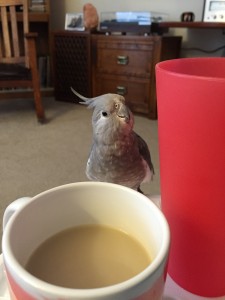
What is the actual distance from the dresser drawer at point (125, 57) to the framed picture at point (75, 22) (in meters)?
0.30

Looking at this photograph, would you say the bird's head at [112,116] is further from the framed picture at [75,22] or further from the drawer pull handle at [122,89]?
the framed picture at [75,22]

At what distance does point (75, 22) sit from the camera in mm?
2205

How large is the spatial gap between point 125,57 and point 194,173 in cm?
180

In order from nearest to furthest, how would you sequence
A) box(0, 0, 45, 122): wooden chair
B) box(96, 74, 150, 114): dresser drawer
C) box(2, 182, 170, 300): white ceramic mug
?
box(2, 182, 170, 300): white ceramic mug
box(0, 0, 45, 122): wooden chair
box(96, 74, 150, 114): dresser drawer

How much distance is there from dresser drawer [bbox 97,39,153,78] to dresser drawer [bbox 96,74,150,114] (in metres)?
0.04

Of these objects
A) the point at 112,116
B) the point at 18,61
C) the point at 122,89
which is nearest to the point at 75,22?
the point at 18,61

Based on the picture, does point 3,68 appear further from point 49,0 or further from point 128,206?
point 128,206

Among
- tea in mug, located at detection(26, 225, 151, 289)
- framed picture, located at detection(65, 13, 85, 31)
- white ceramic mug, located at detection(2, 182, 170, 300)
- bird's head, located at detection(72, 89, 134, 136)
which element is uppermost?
framed picture, located at detection(65, 13, 85, 31)

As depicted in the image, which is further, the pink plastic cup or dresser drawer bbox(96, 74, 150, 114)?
dresser drawer bbox(96, 74, 150, 114)

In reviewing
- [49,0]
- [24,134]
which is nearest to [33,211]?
[24,134]

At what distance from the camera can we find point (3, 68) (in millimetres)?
1842

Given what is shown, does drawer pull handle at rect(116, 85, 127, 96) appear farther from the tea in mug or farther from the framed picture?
the tea in mug

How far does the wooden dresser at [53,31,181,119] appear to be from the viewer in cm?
182

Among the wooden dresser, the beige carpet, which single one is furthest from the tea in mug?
the wooden dresser
